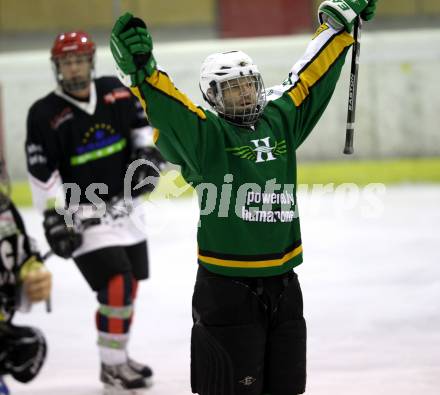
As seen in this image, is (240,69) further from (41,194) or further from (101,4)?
(101,4)

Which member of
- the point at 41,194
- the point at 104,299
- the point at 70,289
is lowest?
the point at 70,289

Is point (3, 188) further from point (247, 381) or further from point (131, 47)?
point (247, 381)

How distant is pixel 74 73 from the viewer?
133 inches

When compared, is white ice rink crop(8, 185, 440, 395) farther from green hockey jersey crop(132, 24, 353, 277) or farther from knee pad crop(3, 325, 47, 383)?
knee pad crop(3, 325, 47, 383)

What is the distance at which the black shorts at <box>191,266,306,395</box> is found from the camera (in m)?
2.32

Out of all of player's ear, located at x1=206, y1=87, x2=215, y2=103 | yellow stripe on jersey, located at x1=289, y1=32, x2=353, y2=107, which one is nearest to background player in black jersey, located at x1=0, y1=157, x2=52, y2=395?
player's ear, located at x1=206, y1=87, x2=215, y2=103

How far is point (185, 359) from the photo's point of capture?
11.6ft

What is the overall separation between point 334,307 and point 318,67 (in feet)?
5.67

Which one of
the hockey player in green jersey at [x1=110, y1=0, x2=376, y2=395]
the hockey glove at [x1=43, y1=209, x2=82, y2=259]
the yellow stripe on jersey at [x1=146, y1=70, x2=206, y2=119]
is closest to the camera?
the yellow stripe on jersey at [x1=146, y1=70, x2=206, y2=119]

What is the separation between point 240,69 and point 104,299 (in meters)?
1.25

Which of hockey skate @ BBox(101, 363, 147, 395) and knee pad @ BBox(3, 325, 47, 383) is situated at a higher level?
knee pad @ BBox(3, 325, 47, 383)

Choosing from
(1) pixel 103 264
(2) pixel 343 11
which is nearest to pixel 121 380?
(1) pixel 103 264

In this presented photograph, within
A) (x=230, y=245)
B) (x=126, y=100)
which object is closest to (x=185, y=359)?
(x=126, y=100)

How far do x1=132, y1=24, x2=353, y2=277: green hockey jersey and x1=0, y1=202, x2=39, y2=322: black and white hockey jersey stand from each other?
1.29ft
